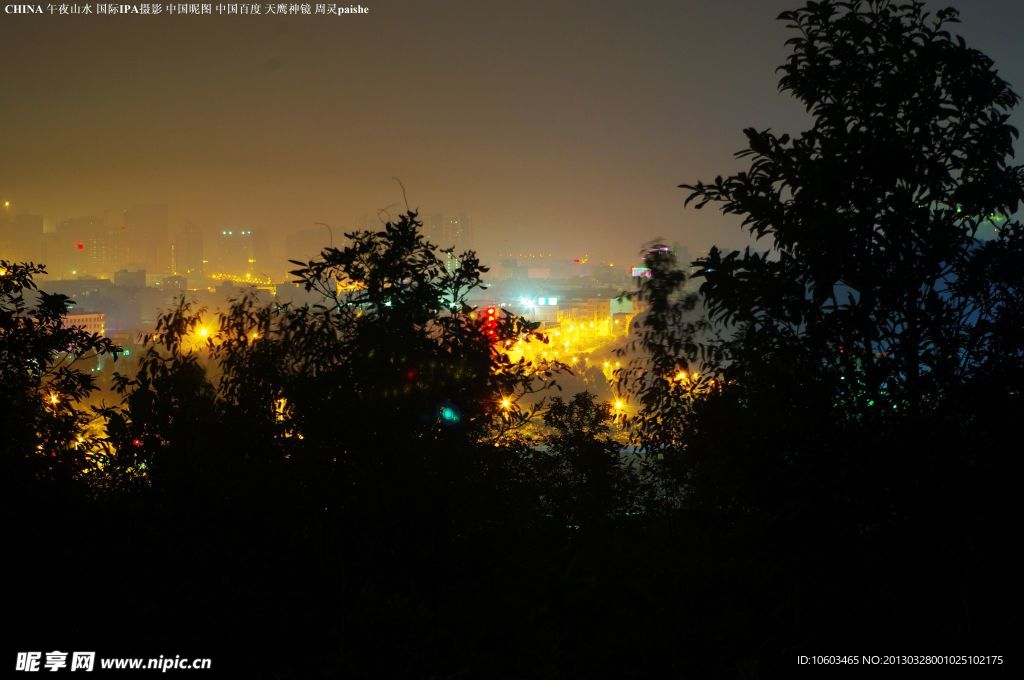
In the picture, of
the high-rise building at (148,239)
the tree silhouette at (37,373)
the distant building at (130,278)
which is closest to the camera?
the tree silhouette at (37,373)

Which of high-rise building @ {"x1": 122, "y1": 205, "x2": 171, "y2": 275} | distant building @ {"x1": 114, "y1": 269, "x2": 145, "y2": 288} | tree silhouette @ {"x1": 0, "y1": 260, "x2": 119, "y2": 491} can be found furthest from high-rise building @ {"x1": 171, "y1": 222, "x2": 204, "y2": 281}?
tree silhouette @ {"x1": 0, "y1": 260, "x2": 119, "y2": 491}

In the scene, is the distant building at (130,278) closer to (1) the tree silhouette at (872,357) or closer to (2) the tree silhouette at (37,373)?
(2) the tree silhouette at (37,373)

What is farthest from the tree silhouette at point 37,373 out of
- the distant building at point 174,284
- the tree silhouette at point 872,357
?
the distant building at point 174,284

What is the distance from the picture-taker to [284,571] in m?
3.12

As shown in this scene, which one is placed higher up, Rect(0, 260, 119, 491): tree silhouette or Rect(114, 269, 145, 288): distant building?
Rect(114, 269, 145, 288): distant building

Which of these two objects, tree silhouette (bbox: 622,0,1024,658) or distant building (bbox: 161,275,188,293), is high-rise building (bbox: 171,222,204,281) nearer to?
distant building (bbox: 161,275,188,293)

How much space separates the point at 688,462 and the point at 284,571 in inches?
104

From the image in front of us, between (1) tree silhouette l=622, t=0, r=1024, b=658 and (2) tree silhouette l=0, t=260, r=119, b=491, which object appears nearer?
(1) tree silhouette l=622, t=0, r=1024, b=658

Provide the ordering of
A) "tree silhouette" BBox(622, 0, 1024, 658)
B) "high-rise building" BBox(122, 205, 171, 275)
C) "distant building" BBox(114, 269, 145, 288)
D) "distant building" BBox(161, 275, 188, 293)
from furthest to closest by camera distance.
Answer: "high-rise building" BBox(122, 205, 171, 275) → "distant building" BBox(114, 269, 145, 288) → "distant building" BBox(161, 275, 188, 293) → "tree silhouette" BBox(622, 0, 1024, 658)

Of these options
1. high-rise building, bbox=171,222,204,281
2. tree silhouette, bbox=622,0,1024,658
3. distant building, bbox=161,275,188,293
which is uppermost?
high-rise building, bbox=171,222,204,281

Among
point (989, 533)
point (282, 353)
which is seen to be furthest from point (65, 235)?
point (989, 533)

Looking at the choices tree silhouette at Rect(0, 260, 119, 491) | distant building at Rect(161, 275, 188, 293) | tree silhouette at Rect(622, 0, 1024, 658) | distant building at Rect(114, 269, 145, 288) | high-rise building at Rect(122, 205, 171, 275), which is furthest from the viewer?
high-rise building at Rect(122, 205, 171, 275)

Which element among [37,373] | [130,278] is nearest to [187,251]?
[130,278]

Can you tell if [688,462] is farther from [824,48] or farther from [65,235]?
[65,235]
